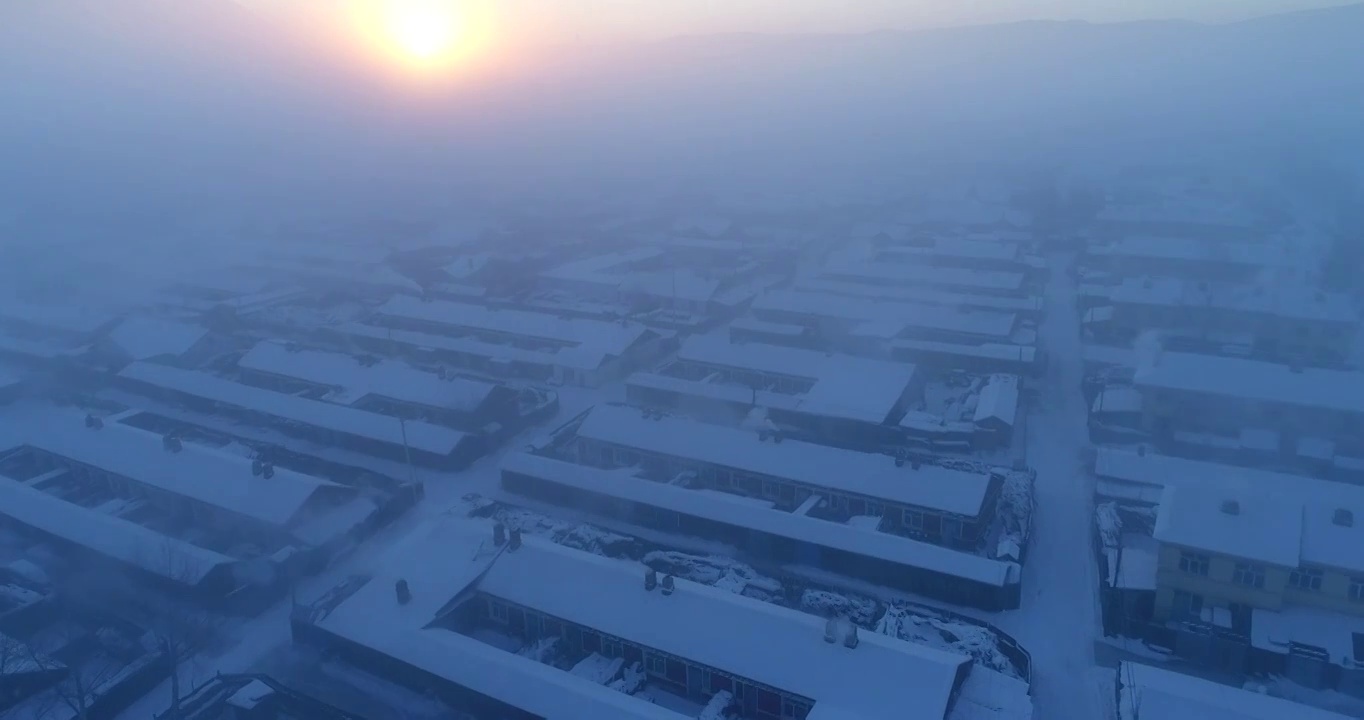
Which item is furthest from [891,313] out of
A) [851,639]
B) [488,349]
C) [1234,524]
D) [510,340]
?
[851,639]

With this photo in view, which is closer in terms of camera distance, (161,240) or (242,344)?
(242,344)

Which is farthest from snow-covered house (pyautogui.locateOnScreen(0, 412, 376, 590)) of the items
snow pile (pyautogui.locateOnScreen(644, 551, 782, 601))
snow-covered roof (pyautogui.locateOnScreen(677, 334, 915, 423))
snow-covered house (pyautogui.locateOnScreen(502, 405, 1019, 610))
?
snow-covered roof (pyautogui.locateOnScreen(677, 334, 915, 423))

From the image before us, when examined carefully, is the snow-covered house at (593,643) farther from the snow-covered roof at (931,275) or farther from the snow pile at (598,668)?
the snow-covered roof at (931,275)

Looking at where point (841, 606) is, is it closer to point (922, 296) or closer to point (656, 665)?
point (656, 665)

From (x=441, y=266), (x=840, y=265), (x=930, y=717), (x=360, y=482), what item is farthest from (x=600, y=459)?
(x=441, y=266)

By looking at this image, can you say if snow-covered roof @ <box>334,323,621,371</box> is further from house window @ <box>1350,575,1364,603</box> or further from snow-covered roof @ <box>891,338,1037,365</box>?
house window @ <box>1350,575,1364,603</box>

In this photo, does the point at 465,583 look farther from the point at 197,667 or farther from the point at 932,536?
the point at 932,536
